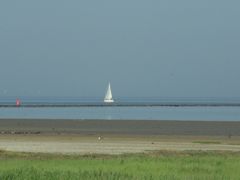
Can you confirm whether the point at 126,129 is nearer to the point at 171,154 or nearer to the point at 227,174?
the point at 171,154

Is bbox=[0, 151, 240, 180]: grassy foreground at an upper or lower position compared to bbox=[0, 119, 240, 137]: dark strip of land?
lower

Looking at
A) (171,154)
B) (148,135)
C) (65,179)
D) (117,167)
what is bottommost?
(65,179)

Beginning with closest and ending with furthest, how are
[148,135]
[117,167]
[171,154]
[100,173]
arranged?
[100,173], [117,167], [171,154], [148,135]

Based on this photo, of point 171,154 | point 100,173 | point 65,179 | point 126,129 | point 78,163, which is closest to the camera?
point 65,179

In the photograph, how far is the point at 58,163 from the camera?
22812 millimetres

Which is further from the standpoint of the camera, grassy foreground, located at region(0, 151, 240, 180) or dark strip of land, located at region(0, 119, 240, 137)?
dark strip of land, located at region(0, 119, 240, 137)

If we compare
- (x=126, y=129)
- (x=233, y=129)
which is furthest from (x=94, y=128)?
(x=233, y=129)

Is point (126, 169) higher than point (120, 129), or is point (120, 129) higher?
point (120, 129)

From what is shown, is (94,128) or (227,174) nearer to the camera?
(227,174)

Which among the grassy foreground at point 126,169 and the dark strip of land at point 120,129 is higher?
the dark strip of land at point 120,129

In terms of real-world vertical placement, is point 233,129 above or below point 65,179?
above

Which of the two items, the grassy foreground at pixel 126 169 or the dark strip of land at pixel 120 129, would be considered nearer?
the grassy foreground at pixel 126 169

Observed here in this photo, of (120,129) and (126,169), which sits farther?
(120,129)

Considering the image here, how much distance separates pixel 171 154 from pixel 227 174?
339 inches
